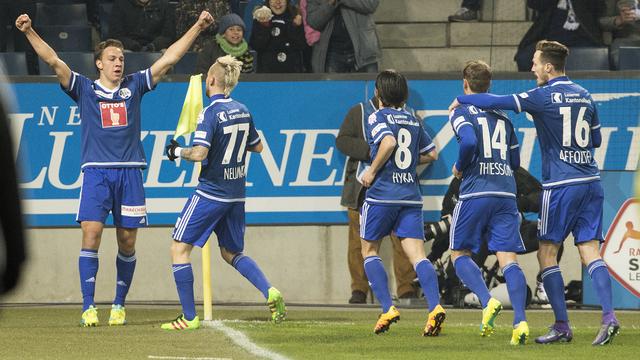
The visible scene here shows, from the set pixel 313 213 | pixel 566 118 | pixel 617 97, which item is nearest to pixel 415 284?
pixel 313 213

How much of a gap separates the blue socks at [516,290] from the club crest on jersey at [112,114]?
348 cm

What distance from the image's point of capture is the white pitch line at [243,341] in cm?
820

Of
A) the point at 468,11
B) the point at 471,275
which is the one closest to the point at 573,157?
the point at 471,275

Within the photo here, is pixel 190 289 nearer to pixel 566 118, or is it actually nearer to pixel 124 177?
pixel 124 177

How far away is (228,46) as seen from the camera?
45.3ft

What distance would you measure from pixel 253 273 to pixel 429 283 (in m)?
1.47

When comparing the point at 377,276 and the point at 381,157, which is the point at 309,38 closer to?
the point at 381,157

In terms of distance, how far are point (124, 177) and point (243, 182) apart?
1.02 meters

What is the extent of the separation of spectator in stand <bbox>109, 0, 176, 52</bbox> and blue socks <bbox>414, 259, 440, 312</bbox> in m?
5.83

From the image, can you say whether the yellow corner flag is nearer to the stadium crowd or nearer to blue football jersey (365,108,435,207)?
blue football jersey (365,108,435,207)

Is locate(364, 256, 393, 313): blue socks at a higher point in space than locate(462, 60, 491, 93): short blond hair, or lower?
lower

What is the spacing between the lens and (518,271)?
9141 mm

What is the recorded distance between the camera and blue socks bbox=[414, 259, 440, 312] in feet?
31.6

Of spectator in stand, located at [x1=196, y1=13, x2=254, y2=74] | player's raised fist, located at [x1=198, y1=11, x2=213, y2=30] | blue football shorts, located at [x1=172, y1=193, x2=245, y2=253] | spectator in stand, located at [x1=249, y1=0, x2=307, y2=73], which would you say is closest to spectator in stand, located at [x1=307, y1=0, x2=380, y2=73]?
spectator in stand, located at [x1=249, y1=0, x2=307, y2=73]
